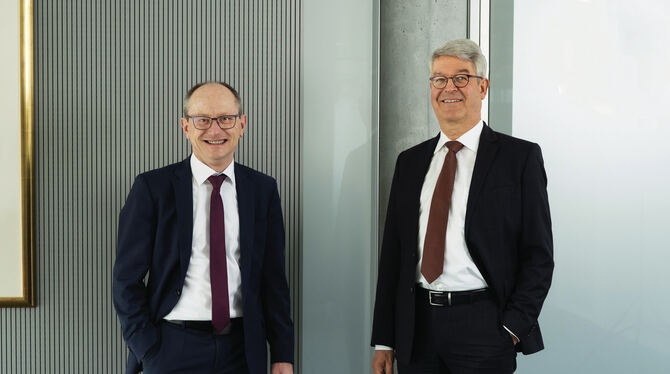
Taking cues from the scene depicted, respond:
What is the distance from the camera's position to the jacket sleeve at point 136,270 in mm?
2049

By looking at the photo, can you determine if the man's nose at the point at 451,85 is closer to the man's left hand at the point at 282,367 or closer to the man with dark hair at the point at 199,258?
the man with dark hair at the point at 199,258

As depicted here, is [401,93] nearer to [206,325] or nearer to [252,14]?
[252,14]

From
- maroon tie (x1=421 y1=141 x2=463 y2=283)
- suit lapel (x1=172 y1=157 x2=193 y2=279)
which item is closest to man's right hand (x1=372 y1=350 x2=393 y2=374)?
maroon tie (x1=421 y1=141 x2=463 y2=283)

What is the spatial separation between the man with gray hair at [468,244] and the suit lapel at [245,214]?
534mm

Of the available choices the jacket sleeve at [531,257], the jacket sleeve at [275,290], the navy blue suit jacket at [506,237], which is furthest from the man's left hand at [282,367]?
the jacket sleeve at [531,257]

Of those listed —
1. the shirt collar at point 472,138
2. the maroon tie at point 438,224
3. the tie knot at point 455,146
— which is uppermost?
the shirt collar at point 472,138

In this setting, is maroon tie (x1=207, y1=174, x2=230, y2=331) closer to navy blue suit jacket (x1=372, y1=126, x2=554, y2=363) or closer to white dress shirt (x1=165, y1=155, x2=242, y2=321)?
white dress shirt (x1=165, y1=155, x2=242, y2=321)

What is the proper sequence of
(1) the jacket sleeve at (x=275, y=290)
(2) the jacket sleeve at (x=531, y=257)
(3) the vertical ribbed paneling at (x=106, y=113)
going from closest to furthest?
(2) the jacket sleeve at (x=531, y=257), (1) the jacket sleeve at (x=275, y=290), (3) the vertical ribbed paneling at (x=106, y=113)

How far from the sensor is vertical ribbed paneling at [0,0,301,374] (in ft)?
9.00

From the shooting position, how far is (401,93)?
282 centimetres

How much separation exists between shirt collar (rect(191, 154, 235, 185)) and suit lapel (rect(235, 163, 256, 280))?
0.03m

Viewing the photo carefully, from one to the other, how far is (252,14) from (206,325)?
1480 millimetres

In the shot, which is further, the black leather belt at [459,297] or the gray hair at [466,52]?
the gray hair at [466,52]

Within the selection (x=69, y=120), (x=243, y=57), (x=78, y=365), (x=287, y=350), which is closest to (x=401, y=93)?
(x=243, y=57)
